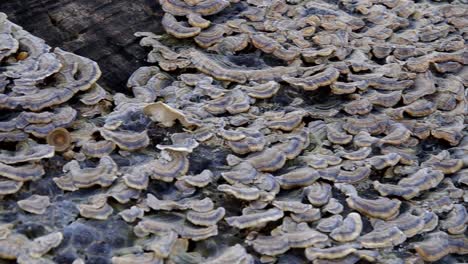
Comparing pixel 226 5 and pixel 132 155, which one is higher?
pixel 226 5

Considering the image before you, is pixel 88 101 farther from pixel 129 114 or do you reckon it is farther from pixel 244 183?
pixel 244 183

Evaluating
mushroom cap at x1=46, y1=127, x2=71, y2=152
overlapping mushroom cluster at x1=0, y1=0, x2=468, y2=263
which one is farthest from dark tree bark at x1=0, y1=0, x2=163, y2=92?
mushroom cap at x1=46, y1=127, x2=71, y2=152

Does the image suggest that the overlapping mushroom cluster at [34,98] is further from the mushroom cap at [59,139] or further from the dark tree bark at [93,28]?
the dark tree bark at [93,28]

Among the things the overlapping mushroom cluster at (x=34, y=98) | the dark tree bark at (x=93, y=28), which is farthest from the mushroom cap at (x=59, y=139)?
the dark tree bark at (x=93, y=28)

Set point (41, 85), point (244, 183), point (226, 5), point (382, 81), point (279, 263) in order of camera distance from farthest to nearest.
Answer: point (226, 5) < point (382, 81) < point (41, 85) < point (244, 183) < point (279, 263)

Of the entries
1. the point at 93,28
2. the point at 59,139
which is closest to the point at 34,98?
the point at 59,139

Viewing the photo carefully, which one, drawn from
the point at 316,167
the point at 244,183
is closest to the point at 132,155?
the point at 244,183
